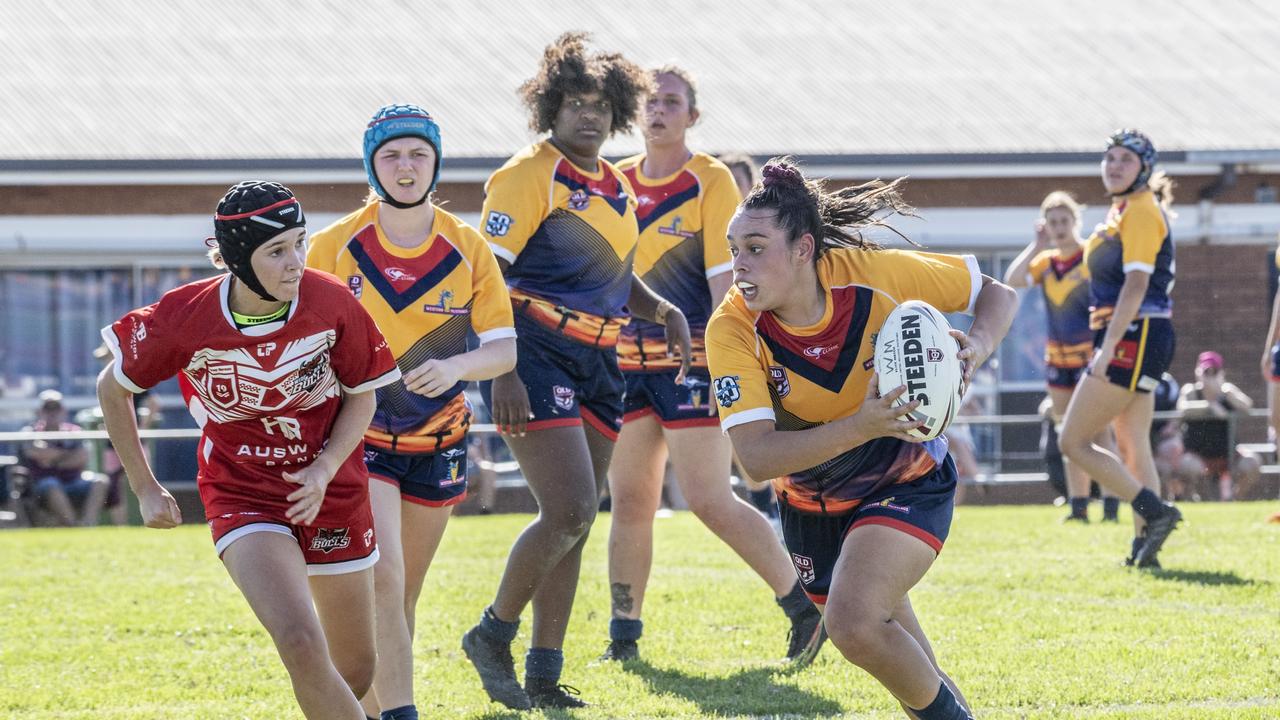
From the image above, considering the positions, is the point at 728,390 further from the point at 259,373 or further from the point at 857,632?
the point at 259,373

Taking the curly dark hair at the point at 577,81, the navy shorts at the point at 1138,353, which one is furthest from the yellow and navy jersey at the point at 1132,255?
the curly dark hair at the point at 577,81

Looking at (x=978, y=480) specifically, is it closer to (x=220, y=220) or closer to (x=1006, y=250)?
(x=1006, y=250)

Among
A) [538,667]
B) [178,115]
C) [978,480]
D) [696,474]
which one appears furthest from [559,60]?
[178,115]

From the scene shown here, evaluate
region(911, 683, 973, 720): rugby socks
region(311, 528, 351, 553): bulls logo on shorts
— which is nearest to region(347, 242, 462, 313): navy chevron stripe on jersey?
region(311, 528, 351, 553): bulls logo on shorts

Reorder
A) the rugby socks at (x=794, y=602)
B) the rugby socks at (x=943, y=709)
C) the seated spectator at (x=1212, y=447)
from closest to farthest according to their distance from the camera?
the rugby socks at (x=943, y=709) < the rugby socks at (x=794, y=602) < the seated spectator at (x=1212, y=447)

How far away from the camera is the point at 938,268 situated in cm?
475

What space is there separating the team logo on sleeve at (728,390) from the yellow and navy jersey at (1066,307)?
7.41 m

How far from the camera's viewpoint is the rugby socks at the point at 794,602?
659 centimetres

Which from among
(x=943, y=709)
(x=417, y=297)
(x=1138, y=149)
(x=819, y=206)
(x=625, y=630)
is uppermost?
(x=1138, y=149)

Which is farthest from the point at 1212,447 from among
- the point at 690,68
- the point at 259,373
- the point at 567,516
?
the point at 259,373

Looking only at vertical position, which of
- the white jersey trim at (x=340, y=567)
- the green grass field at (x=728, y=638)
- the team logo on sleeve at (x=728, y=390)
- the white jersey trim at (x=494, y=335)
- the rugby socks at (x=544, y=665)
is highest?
the white jersey trim at (x=494, y=335)

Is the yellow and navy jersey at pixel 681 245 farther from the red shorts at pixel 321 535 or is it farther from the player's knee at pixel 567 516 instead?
the red shorts at pixel 321 535

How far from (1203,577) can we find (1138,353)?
1309 millimetres

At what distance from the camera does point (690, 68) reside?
1998cm
